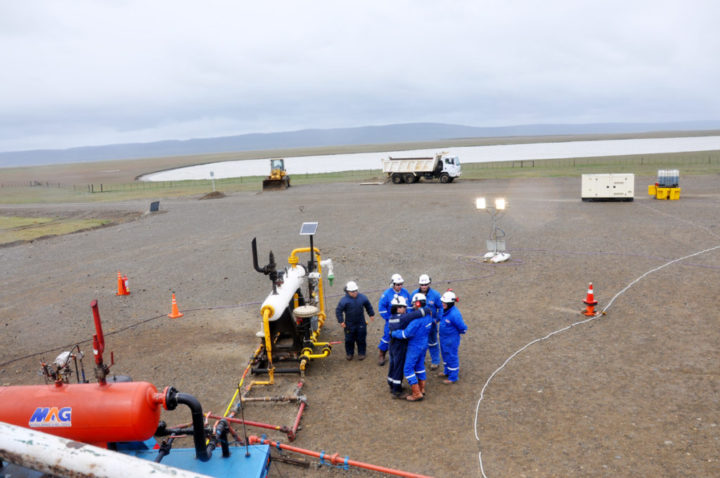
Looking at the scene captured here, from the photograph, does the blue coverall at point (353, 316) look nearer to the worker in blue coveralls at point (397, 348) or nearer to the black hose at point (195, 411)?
the worker in blue coveralls at point (397, 348)

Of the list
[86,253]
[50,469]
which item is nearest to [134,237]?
[86,253]

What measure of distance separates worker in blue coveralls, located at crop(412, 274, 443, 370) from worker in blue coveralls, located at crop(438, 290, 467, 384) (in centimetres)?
44

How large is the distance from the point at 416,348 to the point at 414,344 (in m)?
0.07

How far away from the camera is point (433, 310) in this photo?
895 centimetres

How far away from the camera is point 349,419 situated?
24.4ft

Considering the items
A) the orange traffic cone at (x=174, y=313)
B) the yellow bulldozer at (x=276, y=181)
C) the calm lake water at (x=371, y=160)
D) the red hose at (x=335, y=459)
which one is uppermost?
the calm lake water at (x=371, y=160)

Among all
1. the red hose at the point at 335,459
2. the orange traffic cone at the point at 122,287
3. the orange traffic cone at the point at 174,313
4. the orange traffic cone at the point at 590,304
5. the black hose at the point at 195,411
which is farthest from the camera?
the orange traffic cone at the point at 122,287

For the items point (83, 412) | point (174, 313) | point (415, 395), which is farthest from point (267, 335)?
point (174, 313)

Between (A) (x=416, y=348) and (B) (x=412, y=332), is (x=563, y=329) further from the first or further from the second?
(B) (x=412, y=332)

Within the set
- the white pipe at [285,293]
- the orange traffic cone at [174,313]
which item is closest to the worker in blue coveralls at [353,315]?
the white pipe at [285,293]

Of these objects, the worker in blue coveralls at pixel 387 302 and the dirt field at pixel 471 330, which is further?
the worker in blue coveralls at pixel 387 302

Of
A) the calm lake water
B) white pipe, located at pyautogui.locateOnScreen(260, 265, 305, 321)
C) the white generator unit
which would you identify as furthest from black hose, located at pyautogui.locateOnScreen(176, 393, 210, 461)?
the calm lake water

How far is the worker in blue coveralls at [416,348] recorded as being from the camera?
767 cm

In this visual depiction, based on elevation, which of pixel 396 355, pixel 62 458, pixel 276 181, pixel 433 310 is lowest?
pixel 396 355
